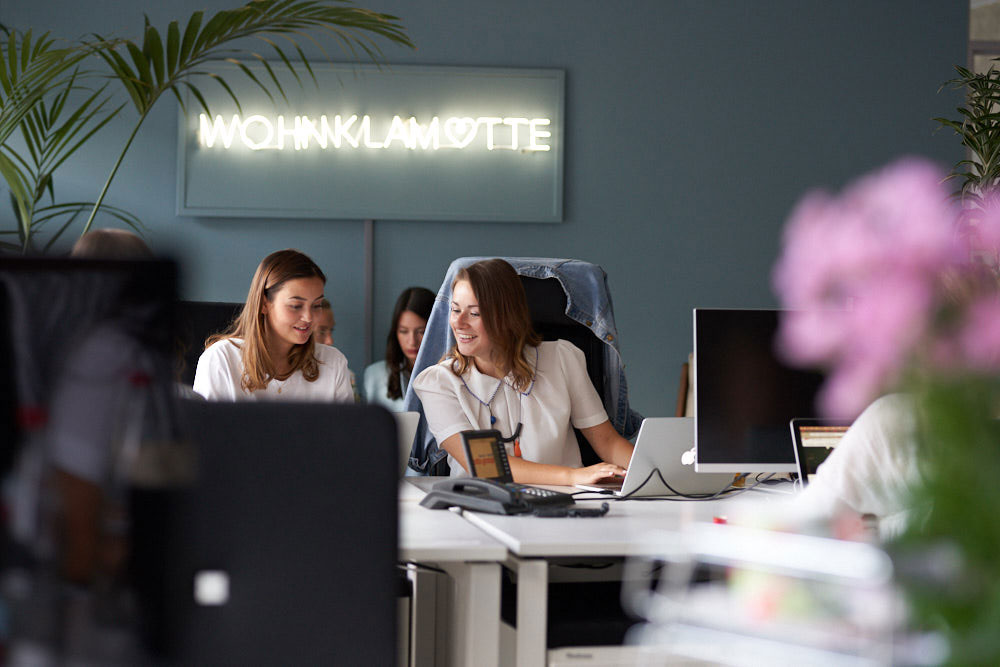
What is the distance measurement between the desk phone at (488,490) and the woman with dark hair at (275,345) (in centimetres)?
82

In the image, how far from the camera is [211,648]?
1167 mm

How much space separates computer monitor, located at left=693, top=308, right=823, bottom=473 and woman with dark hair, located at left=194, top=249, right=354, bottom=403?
1.23 m

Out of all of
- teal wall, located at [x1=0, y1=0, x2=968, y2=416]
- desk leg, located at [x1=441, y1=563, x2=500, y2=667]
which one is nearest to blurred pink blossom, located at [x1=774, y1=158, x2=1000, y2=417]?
desk leg, located at [x1=441, y1=563, x2=500, y2=667]

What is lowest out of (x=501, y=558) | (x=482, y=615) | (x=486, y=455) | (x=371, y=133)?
(x=482, y=615)

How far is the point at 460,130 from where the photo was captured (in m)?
4.60

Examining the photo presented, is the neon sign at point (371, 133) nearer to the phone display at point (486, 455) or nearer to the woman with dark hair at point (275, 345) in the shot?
the woman with dark hair at point (275, 345)

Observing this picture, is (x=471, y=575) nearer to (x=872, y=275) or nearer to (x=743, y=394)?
(x=743, y=394)

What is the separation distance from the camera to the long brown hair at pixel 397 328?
4.38 m

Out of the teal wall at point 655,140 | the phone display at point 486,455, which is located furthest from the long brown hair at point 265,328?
the teal wall at point 655,140

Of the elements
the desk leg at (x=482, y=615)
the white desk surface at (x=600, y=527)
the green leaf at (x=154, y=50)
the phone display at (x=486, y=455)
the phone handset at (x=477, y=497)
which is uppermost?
the green leaf at (x=154, y=50)

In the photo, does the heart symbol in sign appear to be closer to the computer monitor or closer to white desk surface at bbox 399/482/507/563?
the computer monitor

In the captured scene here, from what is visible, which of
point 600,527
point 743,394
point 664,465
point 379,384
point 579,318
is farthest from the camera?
point 379,384

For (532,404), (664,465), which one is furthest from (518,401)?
(664,465)

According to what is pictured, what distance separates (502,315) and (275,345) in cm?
71
